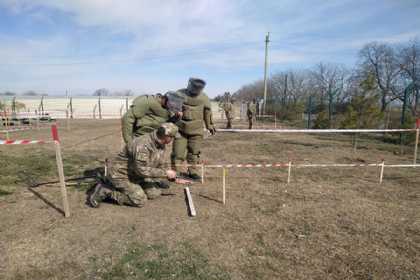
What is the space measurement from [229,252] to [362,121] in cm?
962

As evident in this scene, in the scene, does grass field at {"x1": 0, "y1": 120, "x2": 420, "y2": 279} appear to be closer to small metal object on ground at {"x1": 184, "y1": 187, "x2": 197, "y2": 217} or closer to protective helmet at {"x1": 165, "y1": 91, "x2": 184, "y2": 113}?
small metal object on ground at {"x1": 184, "y1": 187, "x2": 197, "y2": 217}

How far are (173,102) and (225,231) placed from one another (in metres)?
2.38

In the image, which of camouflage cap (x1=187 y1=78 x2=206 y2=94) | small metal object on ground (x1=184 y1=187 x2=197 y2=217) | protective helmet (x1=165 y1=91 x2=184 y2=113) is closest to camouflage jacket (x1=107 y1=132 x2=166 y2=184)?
small metal object on ground (x1=184 y1=187 x2=197 y2=217)

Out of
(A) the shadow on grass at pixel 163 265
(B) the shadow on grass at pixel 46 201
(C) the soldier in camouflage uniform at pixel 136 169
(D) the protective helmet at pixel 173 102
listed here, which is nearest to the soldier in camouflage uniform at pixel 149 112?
(D) the protective helmet at pixel 173 102

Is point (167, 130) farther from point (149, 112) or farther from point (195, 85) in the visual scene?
point (195, 85)

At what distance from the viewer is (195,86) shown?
5059 millimetres

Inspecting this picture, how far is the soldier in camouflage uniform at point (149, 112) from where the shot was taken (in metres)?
4.50

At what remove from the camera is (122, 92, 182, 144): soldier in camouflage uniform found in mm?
4503

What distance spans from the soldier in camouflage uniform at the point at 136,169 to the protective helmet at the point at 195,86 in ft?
4.70

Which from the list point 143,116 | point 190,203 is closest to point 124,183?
point 190,203

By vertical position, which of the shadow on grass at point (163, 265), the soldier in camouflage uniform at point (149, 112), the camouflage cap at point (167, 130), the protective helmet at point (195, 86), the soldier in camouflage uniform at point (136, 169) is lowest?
the shadow on grass at point (163, 265)

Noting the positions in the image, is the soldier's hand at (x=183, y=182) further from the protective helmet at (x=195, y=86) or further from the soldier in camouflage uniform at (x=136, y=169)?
the protective helmet at (x=195, y=86)

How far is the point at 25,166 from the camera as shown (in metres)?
6.52

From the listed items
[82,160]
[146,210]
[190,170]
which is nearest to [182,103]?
[190,170]
